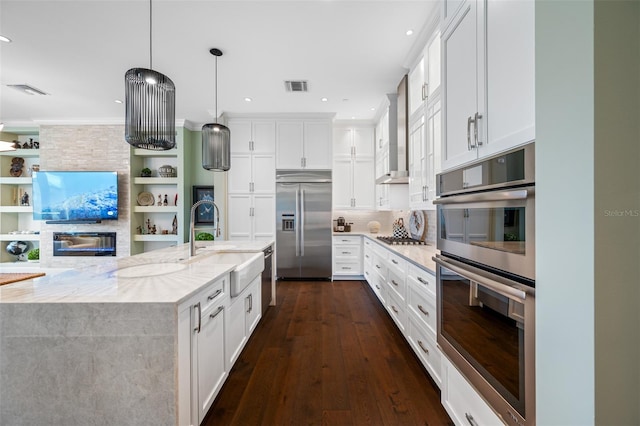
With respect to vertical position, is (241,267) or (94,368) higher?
(241,267)

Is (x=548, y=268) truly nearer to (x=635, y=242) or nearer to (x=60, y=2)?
(x=635, y=242)

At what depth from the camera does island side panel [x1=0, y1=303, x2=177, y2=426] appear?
1183 millimetres

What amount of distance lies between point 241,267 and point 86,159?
16.9ft

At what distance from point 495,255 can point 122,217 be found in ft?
20.3

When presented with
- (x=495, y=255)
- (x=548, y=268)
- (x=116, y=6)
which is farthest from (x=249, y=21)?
(x=548, y=268)

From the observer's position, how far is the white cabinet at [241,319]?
1.98 m

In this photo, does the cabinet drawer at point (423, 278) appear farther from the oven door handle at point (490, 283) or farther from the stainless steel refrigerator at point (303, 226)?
the stainless steel refrigerator at point (303, 226)

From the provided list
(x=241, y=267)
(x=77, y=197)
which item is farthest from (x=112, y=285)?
(x=77, y=197)

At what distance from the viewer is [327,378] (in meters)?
2.06

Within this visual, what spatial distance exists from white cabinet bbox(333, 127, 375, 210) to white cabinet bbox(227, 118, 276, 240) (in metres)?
1.22

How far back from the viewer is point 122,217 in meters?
5.32

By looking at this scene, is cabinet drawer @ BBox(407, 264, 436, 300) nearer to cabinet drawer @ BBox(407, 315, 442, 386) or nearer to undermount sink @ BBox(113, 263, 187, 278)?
cabinet drawer @ BBox(407, 315, 442, 386)

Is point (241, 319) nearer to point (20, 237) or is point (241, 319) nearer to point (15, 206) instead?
point (20, 237)

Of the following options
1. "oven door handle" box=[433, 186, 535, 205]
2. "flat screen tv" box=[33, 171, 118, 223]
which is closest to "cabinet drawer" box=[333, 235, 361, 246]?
"oven door handle" box=[433, 186, 535, 205]
